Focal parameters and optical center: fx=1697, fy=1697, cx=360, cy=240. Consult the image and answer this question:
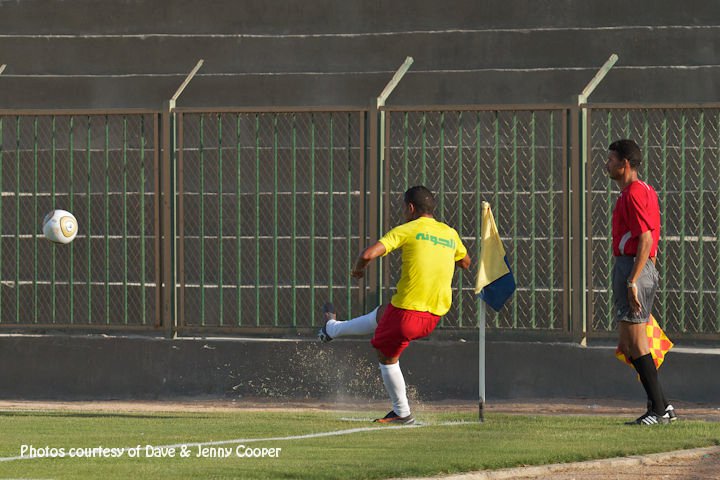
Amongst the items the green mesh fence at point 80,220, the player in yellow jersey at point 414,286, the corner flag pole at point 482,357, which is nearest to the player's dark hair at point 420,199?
the player in yellow jersey at point 414,286

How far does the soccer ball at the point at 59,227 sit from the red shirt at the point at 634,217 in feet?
17.6

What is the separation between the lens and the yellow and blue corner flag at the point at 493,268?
11.5 meters

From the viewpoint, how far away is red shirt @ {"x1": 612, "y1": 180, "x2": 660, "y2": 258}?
1103 centimetres

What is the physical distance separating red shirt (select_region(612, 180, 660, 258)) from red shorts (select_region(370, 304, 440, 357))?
1.34 metres

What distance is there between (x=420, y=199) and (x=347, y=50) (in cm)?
522

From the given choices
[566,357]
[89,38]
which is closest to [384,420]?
[566,357]

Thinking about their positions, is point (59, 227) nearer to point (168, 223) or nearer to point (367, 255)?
point (168, 223)

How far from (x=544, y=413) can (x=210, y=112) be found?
3973 mm

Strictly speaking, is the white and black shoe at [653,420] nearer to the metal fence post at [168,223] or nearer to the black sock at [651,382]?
the black sock at [651,382]

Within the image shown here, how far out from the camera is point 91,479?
8.23m

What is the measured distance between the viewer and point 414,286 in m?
11.2

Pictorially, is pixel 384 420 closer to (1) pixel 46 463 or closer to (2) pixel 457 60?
(1) pixel 46 463

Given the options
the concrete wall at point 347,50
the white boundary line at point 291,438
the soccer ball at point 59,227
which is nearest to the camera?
the white boundary line at point 291,438

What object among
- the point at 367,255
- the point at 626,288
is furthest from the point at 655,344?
the point at 367,255
